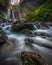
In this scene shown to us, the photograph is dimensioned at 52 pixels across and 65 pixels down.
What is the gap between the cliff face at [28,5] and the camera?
105 ft

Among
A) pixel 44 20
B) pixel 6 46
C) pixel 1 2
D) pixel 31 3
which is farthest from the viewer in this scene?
pixel 31 3

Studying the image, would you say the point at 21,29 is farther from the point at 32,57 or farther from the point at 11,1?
the point at 11,1

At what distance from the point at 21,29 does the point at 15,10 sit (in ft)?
69.2

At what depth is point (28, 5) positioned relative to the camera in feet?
112

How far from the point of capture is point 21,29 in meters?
12.3

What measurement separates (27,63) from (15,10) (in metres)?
29.3

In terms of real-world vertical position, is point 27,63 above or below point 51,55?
above

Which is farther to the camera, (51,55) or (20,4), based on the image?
(20,4)

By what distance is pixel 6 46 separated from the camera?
286 inches

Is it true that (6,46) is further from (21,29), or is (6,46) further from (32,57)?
(21,29)

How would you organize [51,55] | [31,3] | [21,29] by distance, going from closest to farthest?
[51,55] → [21,29] → [31,3]

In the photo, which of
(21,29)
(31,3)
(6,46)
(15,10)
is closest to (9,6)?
(15,10)

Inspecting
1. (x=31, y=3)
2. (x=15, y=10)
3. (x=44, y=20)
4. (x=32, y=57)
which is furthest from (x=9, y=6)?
(x=32, y=57)

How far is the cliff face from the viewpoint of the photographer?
32.1m
